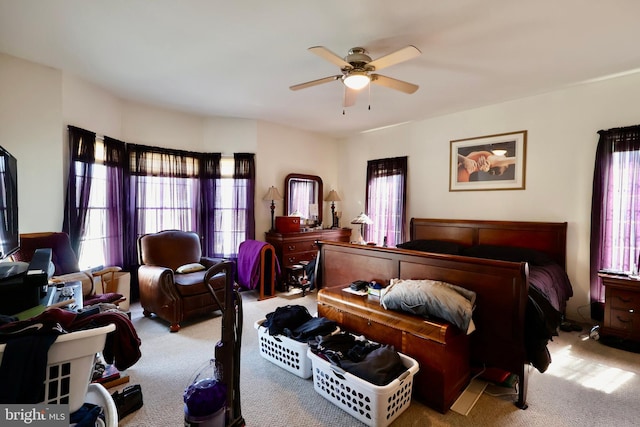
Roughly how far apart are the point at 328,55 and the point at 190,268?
117 inches

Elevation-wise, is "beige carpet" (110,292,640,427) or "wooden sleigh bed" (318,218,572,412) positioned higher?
"wooden sleigh bed" (318,218,572,412)

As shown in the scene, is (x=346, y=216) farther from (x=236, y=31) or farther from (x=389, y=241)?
(x=236, y=31)

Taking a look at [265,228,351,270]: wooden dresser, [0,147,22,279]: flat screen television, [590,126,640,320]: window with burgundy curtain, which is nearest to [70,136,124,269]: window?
[0,147,22,279]: flat screen television

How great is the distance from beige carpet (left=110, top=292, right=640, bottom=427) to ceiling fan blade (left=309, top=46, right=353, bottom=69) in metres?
2.50

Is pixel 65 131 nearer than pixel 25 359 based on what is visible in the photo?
No

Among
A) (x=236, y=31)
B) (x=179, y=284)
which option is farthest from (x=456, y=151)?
(x=179, y=284)

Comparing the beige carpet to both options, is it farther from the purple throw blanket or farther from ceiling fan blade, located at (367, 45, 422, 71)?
ceiling fan blade, located at (367, 45, 422, 71)

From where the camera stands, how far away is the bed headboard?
3418mm

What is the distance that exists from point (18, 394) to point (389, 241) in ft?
15.4

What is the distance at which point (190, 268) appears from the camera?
3.64 metres

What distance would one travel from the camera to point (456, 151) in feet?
14.2

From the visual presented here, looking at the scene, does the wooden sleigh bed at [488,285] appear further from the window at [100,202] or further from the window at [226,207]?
the window at [100,202]

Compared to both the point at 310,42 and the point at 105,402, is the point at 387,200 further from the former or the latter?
the point at 105,402

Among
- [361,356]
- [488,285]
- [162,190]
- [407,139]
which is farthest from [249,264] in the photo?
[407,139]
